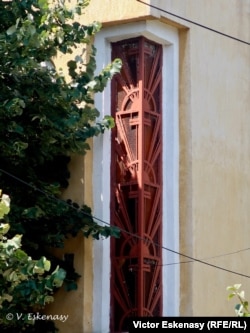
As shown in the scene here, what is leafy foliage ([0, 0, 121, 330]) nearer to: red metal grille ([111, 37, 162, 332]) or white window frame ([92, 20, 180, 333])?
white window frame ([92, 20, 180, 333])

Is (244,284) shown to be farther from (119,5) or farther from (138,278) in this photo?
(119,5)

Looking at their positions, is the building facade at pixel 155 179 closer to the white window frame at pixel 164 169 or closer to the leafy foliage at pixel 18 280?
the white window frame at pixel 164 169

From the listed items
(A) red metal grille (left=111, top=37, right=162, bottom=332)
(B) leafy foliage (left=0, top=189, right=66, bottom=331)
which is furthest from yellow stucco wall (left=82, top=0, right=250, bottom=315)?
(B) leafy foliage (left=0, top=189, right=66, bottom=331)

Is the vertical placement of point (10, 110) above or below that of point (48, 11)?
below

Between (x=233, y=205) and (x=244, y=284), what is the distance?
101 centimetres

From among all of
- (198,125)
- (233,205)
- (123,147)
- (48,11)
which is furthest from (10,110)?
(233,205)

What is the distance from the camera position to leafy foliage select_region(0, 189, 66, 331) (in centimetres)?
1034

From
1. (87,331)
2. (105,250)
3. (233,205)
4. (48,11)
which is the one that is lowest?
(87,331)

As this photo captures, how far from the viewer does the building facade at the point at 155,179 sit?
13672 mm

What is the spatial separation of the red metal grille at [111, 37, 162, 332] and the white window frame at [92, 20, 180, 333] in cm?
9

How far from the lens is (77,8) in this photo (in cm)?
1263
